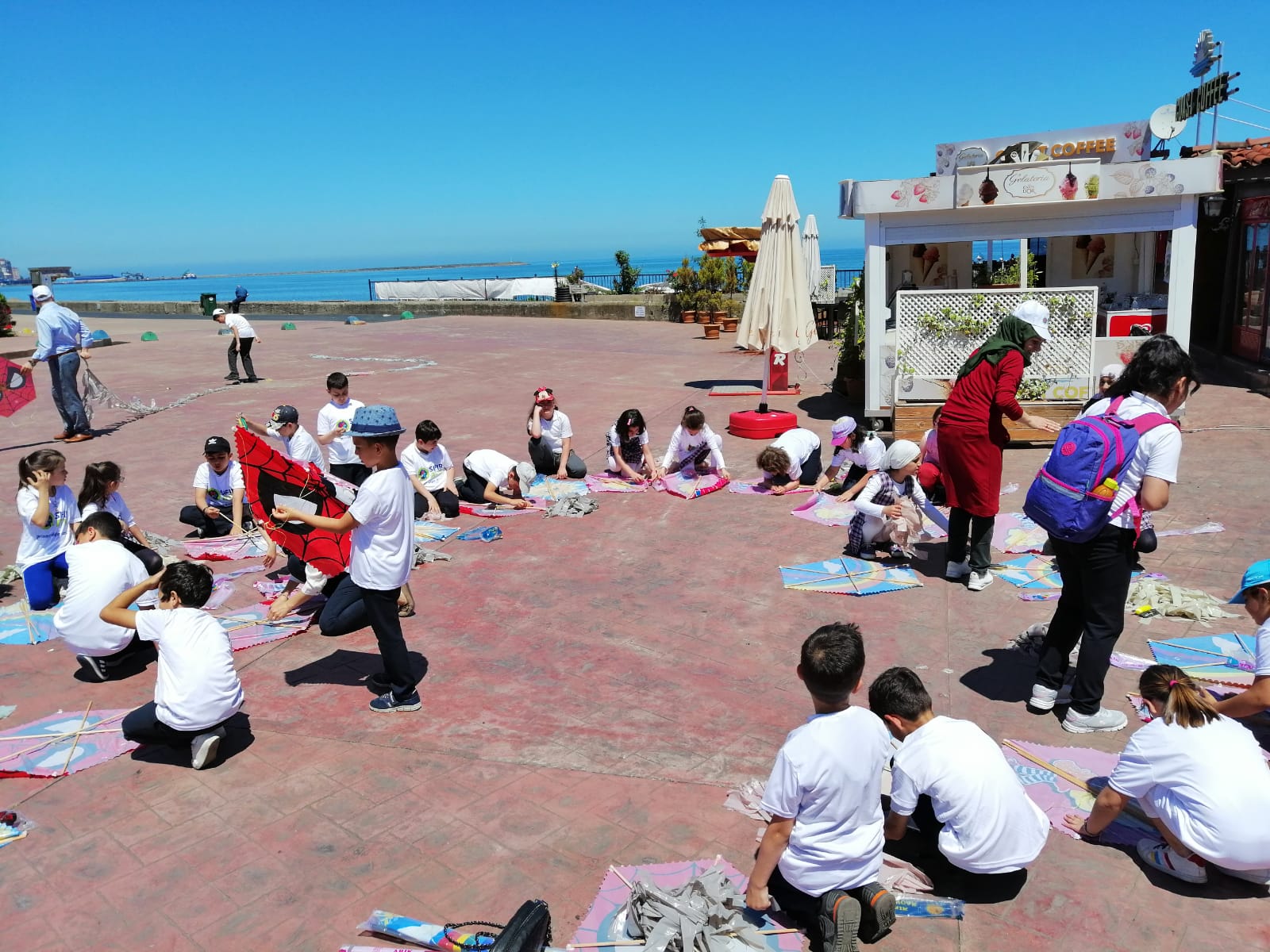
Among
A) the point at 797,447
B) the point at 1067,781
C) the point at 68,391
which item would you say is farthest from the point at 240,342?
the point at 1067,781

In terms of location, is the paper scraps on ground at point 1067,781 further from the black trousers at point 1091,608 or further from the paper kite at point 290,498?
the paper kite at point 290,498

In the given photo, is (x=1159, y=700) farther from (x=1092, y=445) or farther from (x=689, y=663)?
(x=689, y=663)

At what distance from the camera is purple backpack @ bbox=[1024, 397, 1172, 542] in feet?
14.1

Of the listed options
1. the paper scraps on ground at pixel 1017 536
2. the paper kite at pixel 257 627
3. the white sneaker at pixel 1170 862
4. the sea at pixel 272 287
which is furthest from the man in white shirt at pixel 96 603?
the sea at pixel 272 287

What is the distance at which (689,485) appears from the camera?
9.49 m

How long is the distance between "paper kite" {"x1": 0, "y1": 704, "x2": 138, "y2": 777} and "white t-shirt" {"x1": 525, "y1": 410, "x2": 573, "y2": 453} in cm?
544

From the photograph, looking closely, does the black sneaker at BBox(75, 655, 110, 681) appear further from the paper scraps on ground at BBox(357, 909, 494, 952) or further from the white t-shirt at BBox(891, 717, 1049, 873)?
the white t-shirt at BBox(891, 717, 1049, 873)

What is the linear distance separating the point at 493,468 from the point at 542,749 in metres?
4.63

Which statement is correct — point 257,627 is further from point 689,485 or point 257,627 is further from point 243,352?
point 243,352

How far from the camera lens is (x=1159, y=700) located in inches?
135

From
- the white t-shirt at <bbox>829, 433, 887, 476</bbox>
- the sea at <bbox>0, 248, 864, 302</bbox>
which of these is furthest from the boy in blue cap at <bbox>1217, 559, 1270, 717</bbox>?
the sea at <bbox>0, 248, 864, 302</bbox>

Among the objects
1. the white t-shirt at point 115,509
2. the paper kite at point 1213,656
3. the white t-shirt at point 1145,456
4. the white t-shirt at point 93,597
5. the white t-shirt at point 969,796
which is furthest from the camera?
the white t-shirt at point 115,509

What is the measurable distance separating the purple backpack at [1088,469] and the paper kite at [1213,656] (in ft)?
4.53

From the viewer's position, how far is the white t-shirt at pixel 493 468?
29.2 feet
